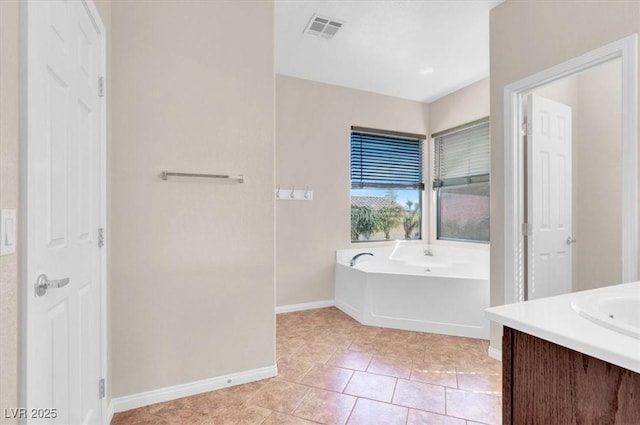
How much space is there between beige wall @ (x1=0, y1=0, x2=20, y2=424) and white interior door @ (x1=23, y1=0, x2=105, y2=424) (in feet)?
0.12

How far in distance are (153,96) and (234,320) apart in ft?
4.80

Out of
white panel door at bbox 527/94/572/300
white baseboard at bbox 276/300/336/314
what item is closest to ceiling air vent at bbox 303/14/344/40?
white panel door at bbox 527/94/572/300

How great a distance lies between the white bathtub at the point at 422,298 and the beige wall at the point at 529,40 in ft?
1.19

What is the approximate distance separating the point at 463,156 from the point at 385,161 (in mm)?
966

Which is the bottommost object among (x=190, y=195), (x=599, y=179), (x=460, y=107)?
(x=190, y=195)

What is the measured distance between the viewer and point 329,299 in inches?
151

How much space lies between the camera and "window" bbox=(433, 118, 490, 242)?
3730 millimetres

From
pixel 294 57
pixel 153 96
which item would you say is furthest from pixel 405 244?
pixel 153 96

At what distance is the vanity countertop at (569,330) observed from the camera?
607 mm

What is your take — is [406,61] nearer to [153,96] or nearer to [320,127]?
[320,127]

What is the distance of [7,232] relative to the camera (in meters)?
0.79

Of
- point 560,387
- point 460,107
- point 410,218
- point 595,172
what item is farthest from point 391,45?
point 560,387

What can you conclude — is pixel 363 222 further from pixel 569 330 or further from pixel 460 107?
pixel 569 330

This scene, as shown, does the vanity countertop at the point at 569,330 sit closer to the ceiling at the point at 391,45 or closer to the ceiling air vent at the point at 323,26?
the ceiling at the point at 391,45
